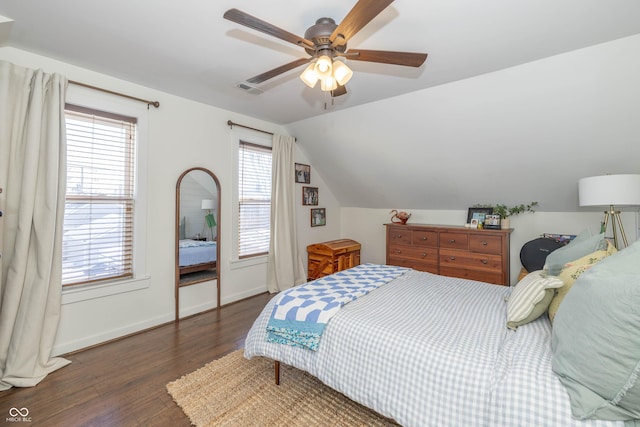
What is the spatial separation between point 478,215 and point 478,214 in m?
0.02

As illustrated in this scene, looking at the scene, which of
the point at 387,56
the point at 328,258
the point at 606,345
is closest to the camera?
the point at 606,345

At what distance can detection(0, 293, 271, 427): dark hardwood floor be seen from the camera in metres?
1.73

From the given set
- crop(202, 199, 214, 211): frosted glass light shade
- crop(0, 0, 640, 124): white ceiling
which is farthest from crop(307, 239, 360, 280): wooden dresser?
crop(0, 0, 640, 124): white ceiling

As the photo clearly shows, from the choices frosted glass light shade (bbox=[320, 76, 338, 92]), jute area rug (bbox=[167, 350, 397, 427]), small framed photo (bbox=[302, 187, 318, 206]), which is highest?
frosted glass light shade (bbox=[320, 76, 338, 92])

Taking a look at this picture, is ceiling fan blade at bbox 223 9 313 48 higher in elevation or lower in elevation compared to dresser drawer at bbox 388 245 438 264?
higher

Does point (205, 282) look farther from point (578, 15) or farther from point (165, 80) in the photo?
point (578, 15)

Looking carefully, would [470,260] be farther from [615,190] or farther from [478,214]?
→ [615,190]

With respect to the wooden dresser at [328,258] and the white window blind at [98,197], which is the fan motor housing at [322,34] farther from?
the wooden dresser at [328,258]

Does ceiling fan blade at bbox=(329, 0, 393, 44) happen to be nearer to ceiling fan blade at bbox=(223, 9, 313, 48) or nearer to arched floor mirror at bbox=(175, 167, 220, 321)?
ceiling fan blade at bbox=(223, 9, 313, 48)

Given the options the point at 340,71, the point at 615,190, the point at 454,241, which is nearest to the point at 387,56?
the point at 340,71

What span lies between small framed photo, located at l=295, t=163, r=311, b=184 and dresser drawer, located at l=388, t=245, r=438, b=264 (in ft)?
5.54

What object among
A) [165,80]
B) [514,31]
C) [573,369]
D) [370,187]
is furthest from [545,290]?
[165,80]

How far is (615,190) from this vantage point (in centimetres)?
225

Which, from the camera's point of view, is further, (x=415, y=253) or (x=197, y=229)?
(x=415, y=253)
